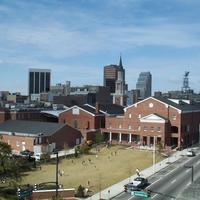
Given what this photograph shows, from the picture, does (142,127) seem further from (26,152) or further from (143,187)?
(143,187)

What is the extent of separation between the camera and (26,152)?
73.9 metres

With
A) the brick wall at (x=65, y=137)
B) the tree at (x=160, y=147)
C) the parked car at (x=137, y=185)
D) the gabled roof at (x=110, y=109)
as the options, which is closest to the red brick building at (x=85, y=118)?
the gabled roof at (x=110, y=109)

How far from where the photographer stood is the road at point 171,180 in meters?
45.8

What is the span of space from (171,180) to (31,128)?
3393cm

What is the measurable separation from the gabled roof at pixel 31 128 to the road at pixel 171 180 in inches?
911

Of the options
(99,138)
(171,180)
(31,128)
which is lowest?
(171,180)

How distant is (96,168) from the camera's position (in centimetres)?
6184

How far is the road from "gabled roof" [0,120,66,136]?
23139 millimetres

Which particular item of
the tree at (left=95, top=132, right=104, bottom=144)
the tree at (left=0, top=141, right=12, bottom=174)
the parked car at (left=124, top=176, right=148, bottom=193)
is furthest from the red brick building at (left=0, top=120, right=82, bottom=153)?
the tree at (left=0, top=141, right=12, bottom=174)

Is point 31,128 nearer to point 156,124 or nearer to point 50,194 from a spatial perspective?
point 156,124

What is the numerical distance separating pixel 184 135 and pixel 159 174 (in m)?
29.0

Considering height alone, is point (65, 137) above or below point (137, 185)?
above

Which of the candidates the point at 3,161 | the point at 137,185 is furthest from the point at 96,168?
the point at 3,161

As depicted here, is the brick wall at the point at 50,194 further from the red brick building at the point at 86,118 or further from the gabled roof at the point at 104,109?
the gabled roof at the point at 104,109
